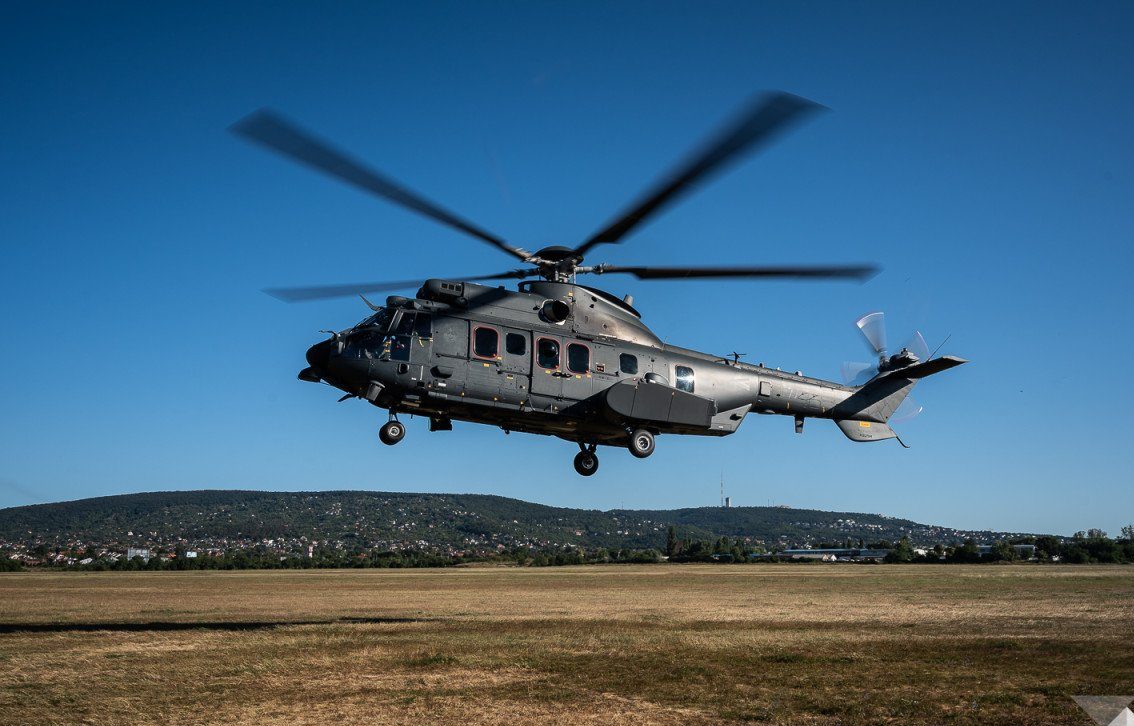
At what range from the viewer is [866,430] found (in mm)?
27203

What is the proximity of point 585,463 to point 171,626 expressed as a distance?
19.3 metres

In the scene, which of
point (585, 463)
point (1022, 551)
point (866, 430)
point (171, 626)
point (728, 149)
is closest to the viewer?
point (728, 149)

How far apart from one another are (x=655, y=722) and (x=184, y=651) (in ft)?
52.0

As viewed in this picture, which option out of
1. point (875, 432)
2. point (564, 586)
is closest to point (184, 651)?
point (875, 432)

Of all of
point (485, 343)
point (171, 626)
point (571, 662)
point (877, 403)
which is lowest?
point (171, 626)

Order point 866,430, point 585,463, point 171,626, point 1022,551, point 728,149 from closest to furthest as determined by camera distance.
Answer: point 728,149 < point 585,463 < point 866,430 < point 171,626 < point 1022,551

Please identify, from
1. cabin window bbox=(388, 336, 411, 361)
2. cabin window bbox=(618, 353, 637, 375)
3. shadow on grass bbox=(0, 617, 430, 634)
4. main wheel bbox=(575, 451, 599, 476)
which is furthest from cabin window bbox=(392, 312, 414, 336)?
shadow on grass bbox=(0, 617, 430, 634)

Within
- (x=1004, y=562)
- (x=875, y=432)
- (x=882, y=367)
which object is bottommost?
(x=1004, y=562)

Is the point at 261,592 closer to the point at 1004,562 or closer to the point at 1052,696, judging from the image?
the point at 1052,696

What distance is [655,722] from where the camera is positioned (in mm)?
15547

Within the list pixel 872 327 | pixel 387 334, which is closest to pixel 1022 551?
pixel 872 327

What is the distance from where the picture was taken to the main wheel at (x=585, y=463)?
2441 centimetres

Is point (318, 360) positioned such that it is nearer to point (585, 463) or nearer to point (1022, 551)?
point (585, 463)

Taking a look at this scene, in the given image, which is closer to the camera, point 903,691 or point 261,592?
point 903,691
